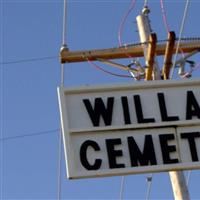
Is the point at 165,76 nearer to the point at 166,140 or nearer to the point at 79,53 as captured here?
the point at 79,53

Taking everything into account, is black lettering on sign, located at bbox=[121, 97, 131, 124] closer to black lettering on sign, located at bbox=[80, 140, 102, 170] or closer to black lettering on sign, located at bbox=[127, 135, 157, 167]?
black lettering on sign, located at bbox=[127, 135, 157, 167]

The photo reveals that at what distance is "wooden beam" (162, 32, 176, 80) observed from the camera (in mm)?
8930

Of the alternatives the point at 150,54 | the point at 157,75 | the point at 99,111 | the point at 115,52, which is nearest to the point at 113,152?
the point at 99,111

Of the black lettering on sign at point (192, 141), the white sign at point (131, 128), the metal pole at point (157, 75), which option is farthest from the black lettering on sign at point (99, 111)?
the metal pole at point (157, 75)

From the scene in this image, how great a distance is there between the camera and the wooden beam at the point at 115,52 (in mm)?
9812

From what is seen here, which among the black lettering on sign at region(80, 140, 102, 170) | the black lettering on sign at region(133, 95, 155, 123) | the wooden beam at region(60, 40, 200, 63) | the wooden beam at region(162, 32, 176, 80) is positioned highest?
the wooden beam at region(60, 40, 200, 63)

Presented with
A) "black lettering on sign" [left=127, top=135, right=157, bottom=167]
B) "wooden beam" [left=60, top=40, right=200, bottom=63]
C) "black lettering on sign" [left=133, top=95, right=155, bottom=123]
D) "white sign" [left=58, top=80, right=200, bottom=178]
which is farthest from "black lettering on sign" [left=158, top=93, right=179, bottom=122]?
"wooden beam" [left=60, top=40, right=200, bottom=63]

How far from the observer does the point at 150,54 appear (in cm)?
928

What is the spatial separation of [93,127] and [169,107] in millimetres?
900

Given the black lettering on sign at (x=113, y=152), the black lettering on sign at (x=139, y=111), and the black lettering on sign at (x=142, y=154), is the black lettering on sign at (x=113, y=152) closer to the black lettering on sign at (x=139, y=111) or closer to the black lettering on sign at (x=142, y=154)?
the black lettering on sign at (x=142, y=154)

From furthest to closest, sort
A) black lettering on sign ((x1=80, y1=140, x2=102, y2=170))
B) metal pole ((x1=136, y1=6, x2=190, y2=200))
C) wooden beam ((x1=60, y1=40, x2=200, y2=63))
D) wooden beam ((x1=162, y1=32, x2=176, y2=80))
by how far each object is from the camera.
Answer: wooden beam ((x1=60, y1=40, x2=200, y2=63)) < wooden beam ((x1=162, y1=32, x2=176, y2=80)) < metal pole ((x1=136, y1=6, x2=190, y2=200)) < black lettering on sign ((x1=80, y1=140, x2=102, y2=170))

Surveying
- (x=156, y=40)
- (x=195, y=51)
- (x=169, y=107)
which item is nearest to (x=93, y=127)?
(x=169, y=107)

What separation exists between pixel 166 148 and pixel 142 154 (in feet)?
0.90

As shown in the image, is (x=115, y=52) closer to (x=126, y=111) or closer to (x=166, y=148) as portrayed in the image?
(x=126, y=111)
